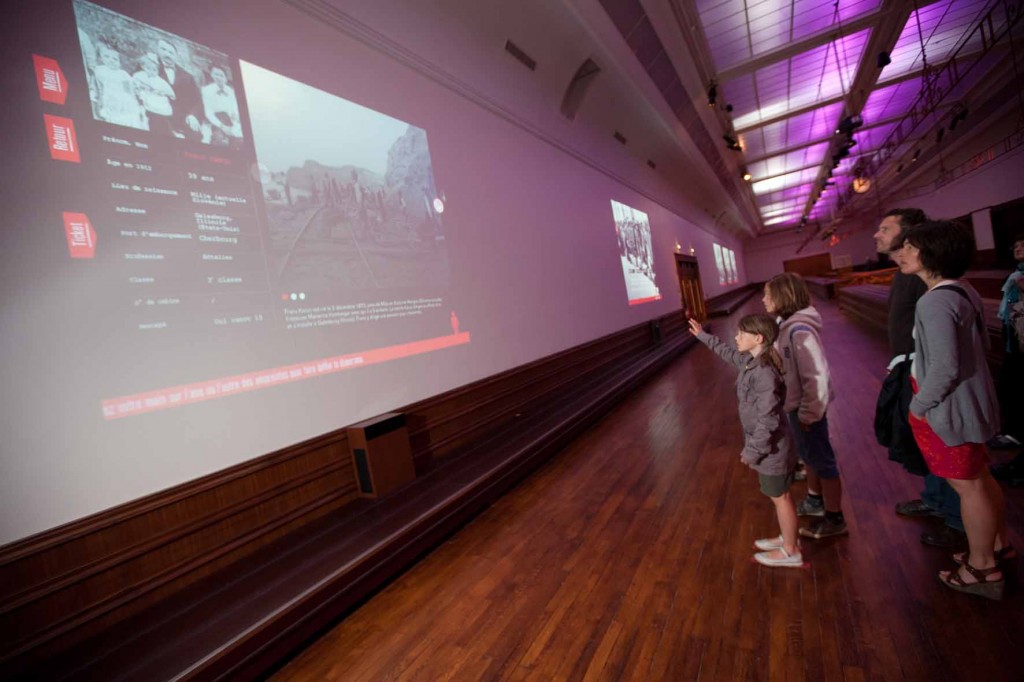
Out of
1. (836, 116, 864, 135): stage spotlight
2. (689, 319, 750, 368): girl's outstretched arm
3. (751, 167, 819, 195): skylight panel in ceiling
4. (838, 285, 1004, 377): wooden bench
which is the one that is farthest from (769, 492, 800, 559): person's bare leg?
(751, 167, 819, 195): skylight panel in ceiling

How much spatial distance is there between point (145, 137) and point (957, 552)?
4.35 m

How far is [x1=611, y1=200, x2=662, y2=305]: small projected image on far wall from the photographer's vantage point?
8.42 m

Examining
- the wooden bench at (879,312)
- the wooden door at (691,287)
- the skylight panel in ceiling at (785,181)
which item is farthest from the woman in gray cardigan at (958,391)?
the skylight panel in ceiling at (785,181)

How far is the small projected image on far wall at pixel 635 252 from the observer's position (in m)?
8.42

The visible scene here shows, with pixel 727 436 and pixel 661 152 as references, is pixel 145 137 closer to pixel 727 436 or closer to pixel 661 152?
pixel 727 436

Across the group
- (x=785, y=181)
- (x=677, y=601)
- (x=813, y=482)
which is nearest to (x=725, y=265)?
(x=785, y=181)

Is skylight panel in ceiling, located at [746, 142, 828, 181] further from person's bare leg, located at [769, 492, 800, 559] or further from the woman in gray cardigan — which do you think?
person's bare leg, located at [769, 492, 800, 559]

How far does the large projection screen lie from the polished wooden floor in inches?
49.9

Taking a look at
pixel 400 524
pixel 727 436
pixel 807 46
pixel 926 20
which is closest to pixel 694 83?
pixel 807 46

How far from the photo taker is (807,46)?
298 inches

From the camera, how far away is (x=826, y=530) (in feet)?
7.45

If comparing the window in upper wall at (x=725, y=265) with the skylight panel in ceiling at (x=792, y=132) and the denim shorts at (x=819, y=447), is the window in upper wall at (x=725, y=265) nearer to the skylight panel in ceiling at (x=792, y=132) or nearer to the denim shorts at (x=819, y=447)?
the skylight panel in ceiling at (x=792, y=132)

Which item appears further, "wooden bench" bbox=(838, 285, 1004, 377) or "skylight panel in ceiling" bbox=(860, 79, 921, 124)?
"skylight panel in ceiling" bbox=(860, 79, 921, 124)

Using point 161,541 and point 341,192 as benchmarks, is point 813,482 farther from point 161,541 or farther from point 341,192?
point 341,192
